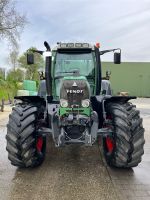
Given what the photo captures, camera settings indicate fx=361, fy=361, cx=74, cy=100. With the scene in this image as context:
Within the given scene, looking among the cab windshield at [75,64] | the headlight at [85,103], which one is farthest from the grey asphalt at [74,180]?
the cab windshield at [75,64]

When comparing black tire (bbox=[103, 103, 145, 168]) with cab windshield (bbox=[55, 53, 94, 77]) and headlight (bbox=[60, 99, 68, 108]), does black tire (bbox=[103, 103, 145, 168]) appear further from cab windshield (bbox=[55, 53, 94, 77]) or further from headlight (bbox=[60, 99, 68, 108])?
cab windshield (bbox=[55, 53, 94, 77])

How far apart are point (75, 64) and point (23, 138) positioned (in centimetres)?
230

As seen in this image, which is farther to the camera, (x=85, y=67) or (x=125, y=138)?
(x=85, y=67)

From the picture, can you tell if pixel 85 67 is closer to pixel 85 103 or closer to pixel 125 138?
pixel 85 103

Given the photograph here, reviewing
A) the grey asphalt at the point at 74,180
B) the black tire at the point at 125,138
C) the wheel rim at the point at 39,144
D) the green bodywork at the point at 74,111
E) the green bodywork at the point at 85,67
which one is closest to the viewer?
the grey asphalt at the point at 74,180

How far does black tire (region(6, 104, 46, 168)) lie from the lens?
622 centimetres

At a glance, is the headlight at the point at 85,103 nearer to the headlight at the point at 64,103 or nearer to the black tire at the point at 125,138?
the headlight at the point at 64,103

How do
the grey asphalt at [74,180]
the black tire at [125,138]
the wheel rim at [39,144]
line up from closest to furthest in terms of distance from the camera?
the grey asphalt at [74,180], the black tire at [125,138], the wheel rim at [39,144]

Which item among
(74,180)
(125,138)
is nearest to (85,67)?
(125,138)

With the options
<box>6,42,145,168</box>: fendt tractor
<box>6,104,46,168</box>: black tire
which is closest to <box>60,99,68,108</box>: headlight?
<box>6,42,145,168</box>: fendt tractor

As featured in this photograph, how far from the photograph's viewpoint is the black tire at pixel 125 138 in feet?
20.4

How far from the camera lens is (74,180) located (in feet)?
19.6

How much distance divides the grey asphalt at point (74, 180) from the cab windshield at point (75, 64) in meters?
1.82

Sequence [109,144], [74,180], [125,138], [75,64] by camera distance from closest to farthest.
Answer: [74,180] < [125,138] < [109,144] < [75,64]
